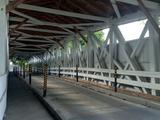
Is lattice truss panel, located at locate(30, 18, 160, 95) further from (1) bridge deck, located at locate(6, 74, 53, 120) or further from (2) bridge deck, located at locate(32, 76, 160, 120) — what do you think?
(1) bridge deck, located at locate(6, 74, 53, 120)

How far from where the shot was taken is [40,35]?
80.1ft

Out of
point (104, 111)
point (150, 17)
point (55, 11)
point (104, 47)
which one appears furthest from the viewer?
point (104, 47)

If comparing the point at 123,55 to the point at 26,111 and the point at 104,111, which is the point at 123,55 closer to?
the point at 104,111

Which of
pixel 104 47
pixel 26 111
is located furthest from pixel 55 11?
pixel 26 111

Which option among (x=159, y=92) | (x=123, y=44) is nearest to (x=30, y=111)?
(x=159, y=92)

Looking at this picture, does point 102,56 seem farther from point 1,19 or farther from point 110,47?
point 1,19

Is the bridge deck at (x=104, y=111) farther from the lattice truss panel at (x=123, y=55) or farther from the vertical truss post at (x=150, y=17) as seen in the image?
the vertical truss post at (x=150, y=17)

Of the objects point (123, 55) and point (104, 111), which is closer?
point (104, 111)

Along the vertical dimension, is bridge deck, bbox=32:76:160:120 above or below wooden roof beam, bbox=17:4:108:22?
below

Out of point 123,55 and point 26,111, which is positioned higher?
point 123,55

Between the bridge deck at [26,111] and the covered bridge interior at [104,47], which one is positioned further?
the covered bridge interior at [104,47]

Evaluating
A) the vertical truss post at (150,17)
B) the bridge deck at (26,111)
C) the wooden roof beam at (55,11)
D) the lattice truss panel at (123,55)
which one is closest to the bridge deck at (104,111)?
the bridge deck at (26,111)

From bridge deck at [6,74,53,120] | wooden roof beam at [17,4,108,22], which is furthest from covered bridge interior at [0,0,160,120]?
bridge deck at [6,74,53,120]

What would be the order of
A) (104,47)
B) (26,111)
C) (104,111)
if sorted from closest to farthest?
(104,111)
(26,111)
(104,47)
